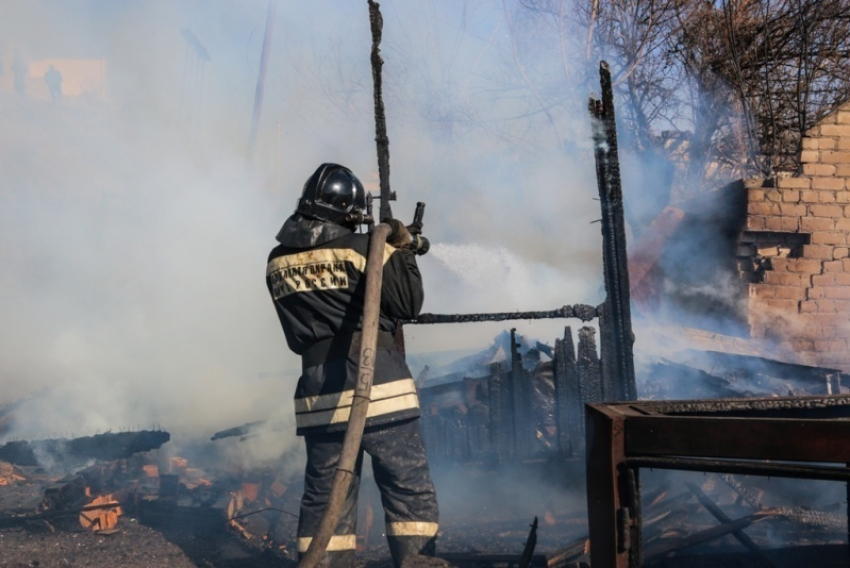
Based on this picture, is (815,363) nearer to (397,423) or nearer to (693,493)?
(693,493)

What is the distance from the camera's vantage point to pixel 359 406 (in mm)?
3033

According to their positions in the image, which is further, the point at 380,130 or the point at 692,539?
the point at 380,130

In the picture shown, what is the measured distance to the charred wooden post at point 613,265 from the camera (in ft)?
14.7

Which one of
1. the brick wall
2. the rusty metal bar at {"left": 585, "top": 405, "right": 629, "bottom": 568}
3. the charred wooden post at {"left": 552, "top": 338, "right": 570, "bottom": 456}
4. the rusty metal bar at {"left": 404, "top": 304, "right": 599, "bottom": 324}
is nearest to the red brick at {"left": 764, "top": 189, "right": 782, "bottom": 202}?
the brick wall

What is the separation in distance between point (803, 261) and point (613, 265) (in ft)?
12.6

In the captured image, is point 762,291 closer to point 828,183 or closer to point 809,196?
point 809,196

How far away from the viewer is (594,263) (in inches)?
456

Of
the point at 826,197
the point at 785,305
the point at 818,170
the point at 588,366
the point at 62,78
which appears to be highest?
the point at 62,78

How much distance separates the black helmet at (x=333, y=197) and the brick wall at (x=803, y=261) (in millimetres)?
5201

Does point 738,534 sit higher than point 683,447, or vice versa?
point 683,447

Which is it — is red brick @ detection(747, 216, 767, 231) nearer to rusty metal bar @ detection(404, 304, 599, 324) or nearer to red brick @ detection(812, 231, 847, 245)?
red brick @ detection(812, 231, 847, 245)

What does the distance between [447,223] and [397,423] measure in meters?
8.76

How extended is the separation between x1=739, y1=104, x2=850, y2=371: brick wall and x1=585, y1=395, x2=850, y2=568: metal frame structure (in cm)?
536

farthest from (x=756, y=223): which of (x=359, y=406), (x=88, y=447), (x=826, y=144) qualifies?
(x=88, y=447)
